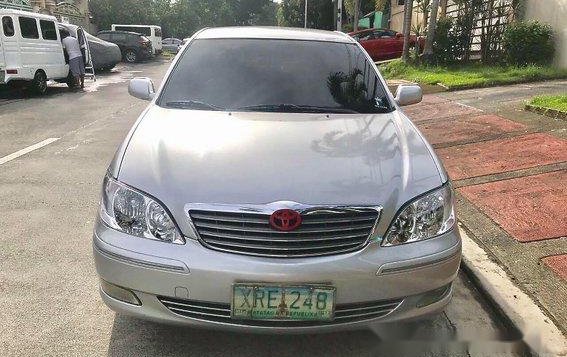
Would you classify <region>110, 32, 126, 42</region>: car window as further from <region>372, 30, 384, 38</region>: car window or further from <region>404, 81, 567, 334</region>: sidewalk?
<region>404, 81, 567, 334</region>: sidewalk

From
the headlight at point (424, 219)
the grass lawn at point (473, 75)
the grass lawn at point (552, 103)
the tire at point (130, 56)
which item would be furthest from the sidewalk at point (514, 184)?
the tire at point (130, 56)

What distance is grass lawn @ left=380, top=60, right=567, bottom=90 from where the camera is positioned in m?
11.6

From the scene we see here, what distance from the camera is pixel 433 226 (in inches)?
98.8

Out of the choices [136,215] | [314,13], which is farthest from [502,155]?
[314,13]

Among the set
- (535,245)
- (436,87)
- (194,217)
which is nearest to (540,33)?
(436,87)

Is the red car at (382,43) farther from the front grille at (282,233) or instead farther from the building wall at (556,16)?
the front grille at (282,233)

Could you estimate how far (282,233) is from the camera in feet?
7.52

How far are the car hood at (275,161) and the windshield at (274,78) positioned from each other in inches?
9.6

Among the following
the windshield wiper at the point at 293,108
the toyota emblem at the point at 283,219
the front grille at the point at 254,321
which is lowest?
the front grille at the point at 254,321

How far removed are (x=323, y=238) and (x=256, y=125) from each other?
966 millimetres

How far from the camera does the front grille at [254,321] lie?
2322 millimetres

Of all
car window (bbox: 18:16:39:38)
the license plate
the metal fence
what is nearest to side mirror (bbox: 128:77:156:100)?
the license plate

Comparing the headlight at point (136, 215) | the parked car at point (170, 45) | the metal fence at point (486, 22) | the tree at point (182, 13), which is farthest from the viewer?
the tree at point (182, 13)

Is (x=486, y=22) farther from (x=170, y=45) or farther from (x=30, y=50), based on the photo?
(x=170, y=45)
